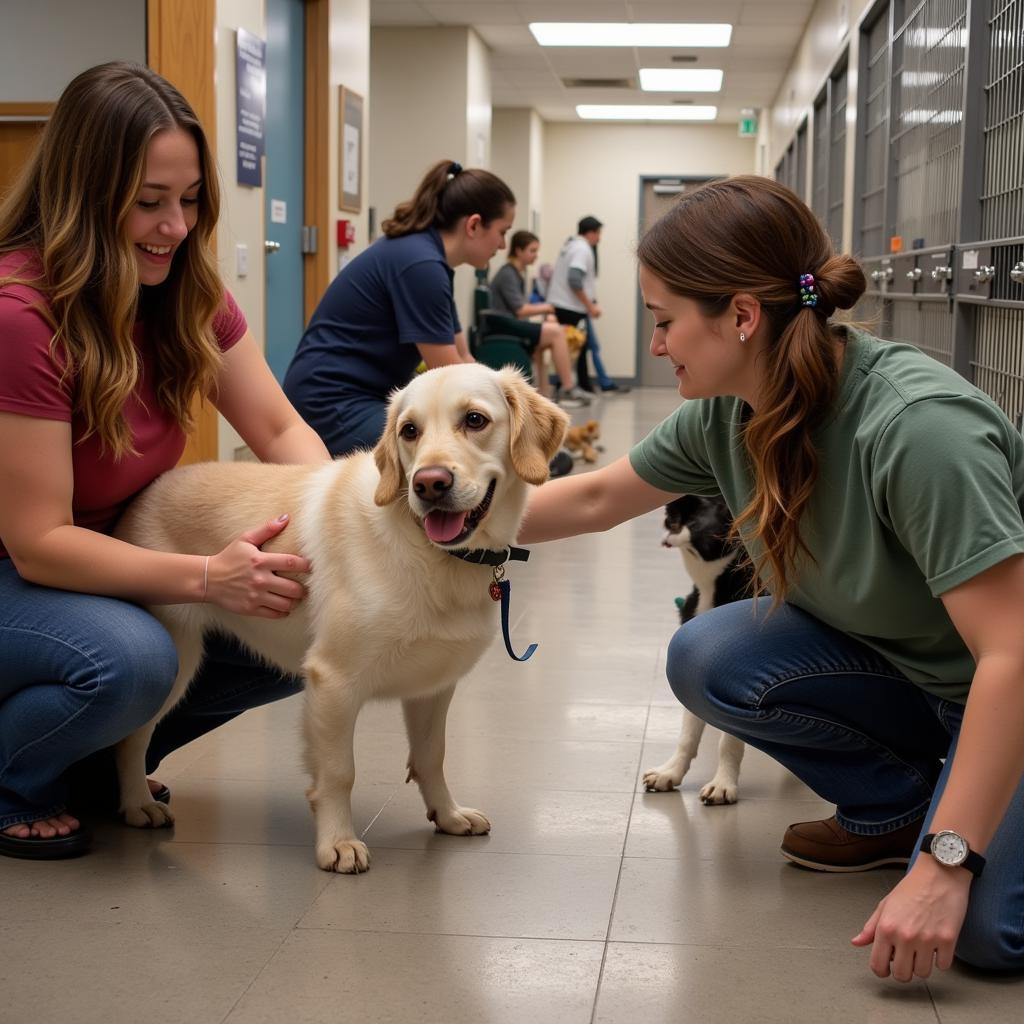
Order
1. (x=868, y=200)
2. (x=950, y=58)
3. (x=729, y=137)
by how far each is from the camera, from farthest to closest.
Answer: (x=729, y=137) → (x=868, y=200) → (x=950, y=58)

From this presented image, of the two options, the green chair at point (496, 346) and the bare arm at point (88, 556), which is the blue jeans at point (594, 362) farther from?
the bare arm at point (88, 556)

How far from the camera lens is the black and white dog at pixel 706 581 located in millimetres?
2418

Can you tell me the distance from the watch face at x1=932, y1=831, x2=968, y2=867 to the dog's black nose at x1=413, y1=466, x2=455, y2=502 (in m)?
0.84

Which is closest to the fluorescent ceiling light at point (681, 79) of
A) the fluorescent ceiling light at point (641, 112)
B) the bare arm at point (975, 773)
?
the fluorescent ceiling light at point (641, 112)

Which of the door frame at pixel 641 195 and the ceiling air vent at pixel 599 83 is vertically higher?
the ceiling air vent at pixel 599 83

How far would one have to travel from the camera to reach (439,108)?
10.0m

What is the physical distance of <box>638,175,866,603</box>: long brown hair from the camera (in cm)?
172

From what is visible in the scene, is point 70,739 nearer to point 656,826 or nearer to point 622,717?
point 656,826

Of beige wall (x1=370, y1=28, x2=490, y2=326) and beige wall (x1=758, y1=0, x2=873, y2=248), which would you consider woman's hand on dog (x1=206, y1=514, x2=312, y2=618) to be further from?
Result: beige wall (x1=370, y1=28, x2=490, y2=326)

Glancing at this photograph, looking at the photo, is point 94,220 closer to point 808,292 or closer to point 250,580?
point 250,580

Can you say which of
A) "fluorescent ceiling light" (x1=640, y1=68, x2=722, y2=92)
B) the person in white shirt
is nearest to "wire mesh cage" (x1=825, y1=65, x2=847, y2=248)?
the person in white shirt

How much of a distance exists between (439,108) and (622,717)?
807cm

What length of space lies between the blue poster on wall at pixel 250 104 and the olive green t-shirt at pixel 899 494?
345 cm

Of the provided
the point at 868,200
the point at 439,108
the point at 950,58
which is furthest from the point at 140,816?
the point at 439,108
